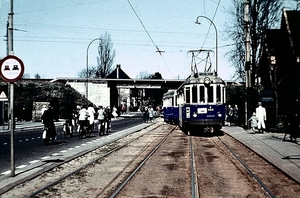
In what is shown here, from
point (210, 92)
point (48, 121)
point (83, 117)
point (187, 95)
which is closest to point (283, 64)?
point (210, 92)

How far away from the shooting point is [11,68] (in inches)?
→ 381

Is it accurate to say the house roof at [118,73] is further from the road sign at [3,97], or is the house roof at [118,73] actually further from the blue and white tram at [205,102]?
the blue and white tram at [205,102]

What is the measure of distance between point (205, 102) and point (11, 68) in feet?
48.7

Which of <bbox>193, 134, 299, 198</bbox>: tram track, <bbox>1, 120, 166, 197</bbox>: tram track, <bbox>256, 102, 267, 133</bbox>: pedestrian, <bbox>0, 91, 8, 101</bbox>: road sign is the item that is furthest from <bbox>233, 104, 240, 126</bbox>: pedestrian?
<bbox>1, 120, 166, 197</bbox>: tram track

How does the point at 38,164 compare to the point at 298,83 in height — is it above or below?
below

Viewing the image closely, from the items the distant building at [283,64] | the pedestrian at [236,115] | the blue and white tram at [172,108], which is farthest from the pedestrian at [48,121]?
the pedestrian at [236,115]

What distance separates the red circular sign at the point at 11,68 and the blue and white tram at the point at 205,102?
1439 centimetres

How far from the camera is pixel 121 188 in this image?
26.8 ft

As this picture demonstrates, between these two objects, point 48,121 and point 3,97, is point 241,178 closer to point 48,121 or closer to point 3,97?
point 48,121

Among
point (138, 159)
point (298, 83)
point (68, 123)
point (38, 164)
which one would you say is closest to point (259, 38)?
point (298, 83)

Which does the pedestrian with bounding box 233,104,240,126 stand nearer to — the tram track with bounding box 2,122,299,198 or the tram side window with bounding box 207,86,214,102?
the tram side window with bounding box 207,86,214,102

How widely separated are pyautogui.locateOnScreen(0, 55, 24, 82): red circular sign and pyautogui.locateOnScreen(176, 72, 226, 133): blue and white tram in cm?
1439

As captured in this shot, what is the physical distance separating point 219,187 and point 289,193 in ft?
4.36

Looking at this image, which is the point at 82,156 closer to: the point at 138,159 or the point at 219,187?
the point at 138,159
